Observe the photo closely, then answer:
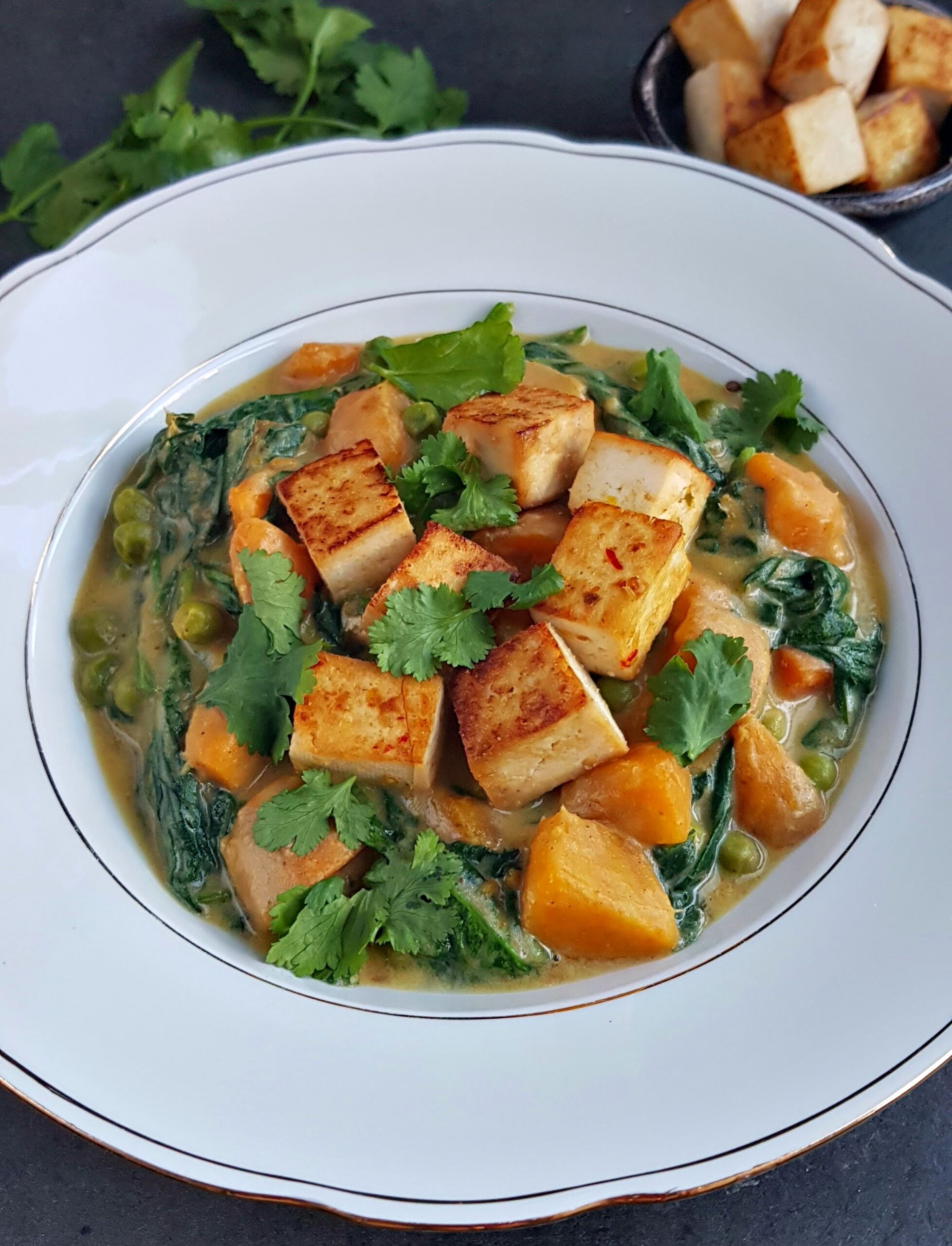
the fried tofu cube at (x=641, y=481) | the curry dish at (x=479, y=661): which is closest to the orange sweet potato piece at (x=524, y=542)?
the curry dish at (x=479, y=661)

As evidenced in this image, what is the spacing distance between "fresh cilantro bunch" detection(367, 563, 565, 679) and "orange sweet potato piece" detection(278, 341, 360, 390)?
4.88 ft

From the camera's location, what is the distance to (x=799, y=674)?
4.07 m

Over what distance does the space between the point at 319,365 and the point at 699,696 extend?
2205 millimetres

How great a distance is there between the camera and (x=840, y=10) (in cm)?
485

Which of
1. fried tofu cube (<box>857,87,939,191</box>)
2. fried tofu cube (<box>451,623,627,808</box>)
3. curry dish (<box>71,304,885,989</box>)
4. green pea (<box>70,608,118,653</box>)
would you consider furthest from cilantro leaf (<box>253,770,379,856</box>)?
fried tofu cube (<box>857,87,939,191</box>)

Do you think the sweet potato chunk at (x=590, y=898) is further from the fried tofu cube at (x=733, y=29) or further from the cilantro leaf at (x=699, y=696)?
the fried tofu cube at (x=733, y=29)

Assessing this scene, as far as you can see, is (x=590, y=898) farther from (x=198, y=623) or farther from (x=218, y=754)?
(x=198, y=623)

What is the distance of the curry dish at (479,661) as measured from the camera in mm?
3605

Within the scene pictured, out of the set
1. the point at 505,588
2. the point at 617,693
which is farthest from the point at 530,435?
the point at 617,693

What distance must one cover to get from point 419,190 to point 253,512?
164cm

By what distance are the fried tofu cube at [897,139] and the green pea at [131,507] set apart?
11.4 ft

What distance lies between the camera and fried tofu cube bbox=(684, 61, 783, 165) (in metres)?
5.05

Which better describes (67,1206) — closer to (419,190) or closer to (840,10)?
(419,190)

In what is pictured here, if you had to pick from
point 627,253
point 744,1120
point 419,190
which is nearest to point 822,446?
point 627,253
